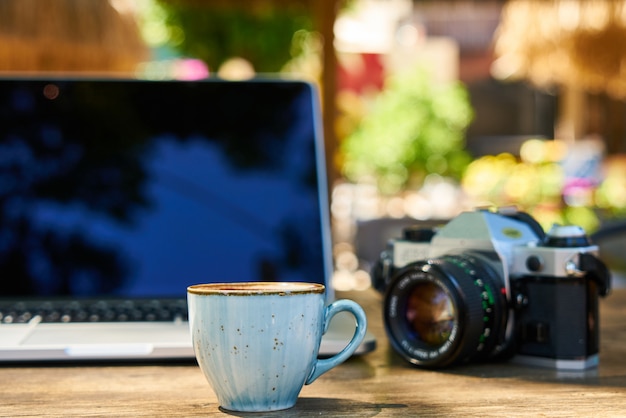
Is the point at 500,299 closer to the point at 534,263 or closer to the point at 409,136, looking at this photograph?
the point at 534,263

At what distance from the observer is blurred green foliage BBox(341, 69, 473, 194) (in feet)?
26.0

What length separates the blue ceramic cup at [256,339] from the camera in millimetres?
584

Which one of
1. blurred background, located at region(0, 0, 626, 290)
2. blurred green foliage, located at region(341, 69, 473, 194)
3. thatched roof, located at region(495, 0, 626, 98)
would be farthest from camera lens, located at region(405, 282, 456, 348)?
blurred green foliage, located at region(341, 69, 473, 194)

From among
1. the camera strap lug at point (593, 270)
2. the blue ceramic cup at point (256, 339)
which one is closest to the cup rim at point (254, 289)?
the blue ceramic cup at point (256, 339)

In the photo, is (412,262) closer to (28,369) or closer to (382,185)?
(28,369)

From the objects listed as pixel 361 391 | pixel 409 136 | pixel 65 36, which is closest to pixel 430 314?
pixel 361 391

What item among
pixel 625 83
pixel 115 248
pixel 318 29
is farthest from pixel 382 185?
pixel 115 248

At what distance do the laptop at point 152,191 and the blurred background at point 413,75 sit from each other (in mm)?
98

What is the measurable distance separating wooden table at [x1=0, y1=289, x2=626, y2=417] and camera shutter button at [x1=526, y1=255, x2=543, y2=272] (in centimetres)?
9

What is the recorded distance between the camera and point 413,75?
9602 millimetres

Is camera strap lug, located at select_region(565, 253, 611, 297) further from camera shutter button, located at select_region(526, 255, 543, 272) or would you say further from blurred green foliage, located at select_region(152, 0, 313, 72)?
blurred green foliage, located at select_region(152, 0, 313, 72)

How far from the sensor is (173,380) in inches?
28.7

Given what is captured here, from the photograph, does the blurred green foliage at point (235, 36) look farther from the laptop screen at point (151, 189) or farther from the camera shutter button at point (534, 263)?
the camera shutter button at point (534, 263)

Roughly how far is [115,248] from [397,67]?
1072cm
